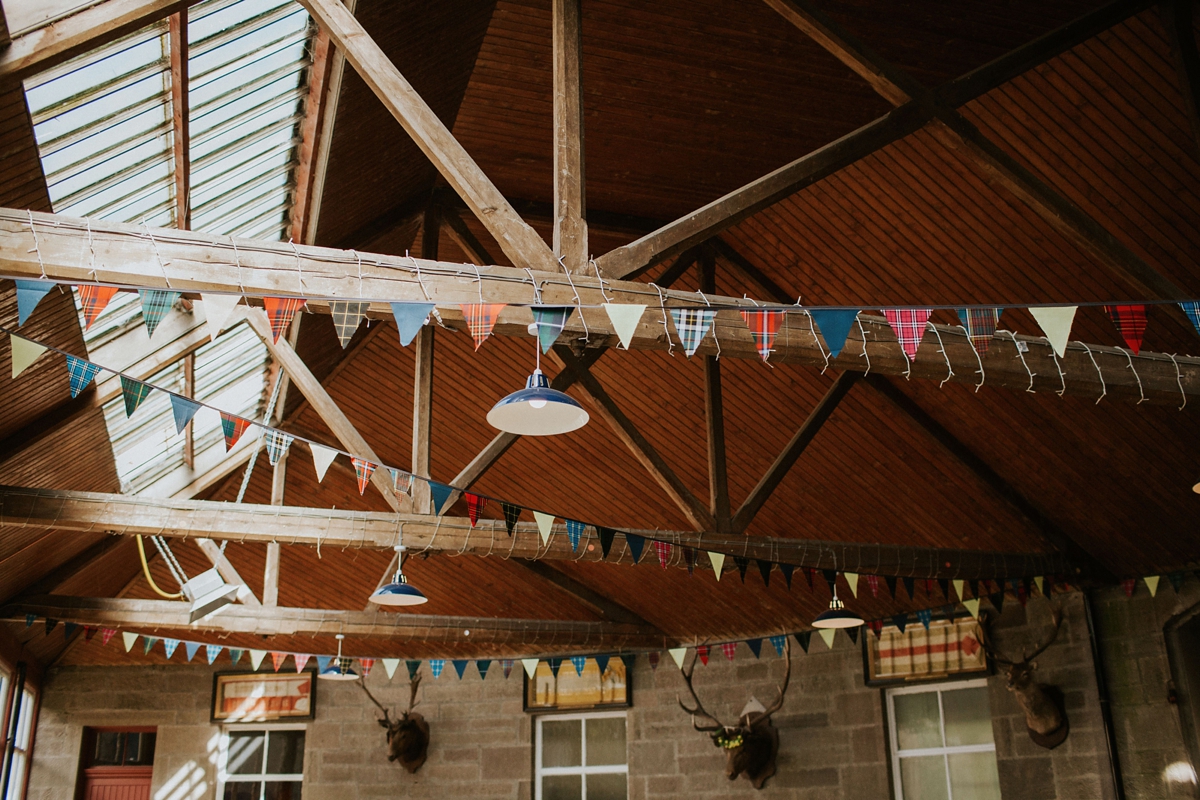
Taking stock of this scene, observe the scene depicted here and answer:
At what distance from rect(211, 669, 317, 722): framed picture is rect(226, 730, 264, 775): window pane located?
0.24 m

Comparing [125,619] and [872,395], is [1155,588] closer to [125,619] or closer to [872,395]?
[872,395]

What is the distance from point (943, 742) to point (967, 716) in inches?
12.8

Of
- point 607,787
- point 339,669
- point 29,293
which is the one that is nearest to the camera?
point 29,293

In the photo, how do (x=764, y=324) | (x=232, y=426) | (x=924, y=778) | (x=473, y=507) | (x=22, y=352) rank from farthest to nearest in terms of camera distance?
1. (x=924, y=778)
2. (x=473, y=507)
3. (x=232, y=426)
4. (x=764, y=324)
5. (x=22, y=352)

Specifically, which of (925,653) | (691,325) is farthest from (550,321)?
(925,653)

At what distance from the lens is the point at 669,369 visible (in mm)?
8859

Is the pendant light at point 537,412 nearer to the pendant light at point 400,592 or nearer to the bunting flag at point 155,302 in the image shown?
the bunting flag at point 155,302

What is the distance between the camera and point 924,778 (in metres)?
9.45

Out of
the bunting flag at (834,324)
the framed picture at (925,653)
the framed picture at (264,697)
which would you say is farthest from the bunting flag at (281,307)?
the framed picture at (264,697)

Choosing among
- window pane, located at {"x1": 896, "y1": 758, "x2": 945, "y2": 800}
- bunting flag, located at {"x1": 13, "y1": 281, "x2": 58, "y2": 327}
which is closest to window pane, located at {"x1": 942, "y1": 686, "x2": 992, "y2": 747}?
window pane, located at {"x1": 896, "y1": 758, "x2": 945, "y2": 800}

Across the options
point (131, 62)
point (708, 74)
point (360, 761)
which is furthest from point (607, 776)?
point (131, 62)

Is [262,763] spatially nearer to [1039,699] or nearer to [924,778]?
[924,778]

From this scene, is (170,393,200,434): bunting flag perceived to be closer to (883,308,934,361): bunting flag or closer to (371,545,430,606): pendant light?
(371,545,430,606): pendant light

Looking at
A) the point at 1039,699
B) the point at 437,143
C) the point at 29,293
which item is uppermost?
the point at 437,143
